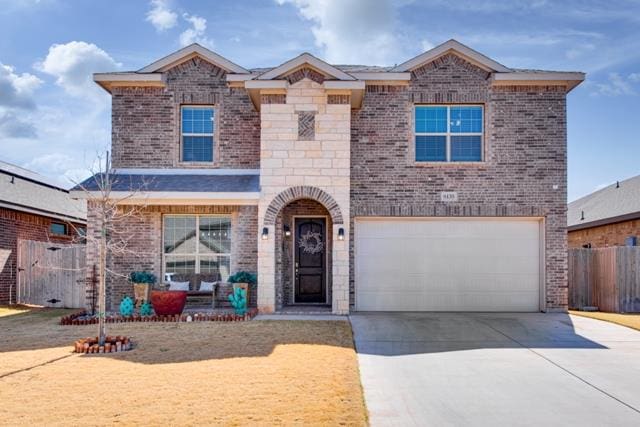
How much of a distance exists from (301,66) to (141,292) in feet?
22.0

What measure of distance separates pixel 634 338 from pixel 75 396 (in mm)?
9810

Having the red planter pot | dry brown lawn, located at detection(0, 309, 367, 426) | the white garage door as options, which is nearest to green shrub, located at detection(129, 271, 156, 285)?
the red planter pot

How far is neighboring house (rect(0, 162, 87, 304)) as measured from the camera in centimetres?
1786

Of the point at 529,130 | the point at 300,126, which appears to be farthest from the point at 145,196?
the point at 529,130

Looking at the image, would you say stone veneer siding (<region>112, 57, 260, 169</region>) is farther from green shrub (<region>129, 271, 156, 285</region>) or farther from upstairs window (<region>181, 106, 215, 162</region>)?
green shrub (<region>129, 271, 156, 285</region>)

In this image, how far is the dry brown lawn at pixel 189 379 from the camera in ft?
19.2

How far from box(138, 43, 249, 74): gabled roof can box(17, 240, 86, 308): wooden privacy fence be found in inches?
216

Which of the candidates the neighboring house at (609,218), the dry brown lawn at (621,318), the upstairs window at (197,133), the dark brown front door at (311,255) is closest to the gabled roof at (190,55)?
the upstairs window at (197,133)

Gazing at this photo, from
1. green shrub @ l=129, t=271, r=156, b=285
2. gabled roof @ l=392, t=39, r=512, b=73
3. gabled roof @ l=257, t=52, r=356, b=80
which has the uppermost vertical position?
gabled roof @ l=392, t=39, r=512, b=73

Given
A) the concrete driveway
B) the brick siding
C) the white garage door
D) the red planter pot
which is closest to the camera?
the concrete driveway

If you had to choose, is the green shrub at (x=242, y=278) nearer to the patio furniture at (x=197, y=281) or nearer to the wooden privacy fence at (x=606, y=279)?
the patio furniture at (x=197, y=281)

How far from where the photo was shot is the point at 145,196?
44.9 ft

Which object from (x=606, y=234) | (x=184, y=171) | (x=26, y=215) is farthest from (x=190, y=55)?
(x=606, y=234)

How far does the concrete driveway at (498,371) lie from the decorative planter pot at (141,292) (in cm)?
523
